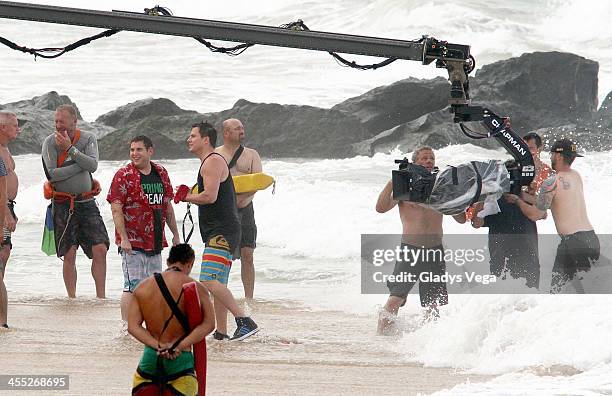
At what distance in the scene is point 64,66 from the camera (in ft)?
148

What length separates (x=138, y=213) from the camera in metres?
7.98

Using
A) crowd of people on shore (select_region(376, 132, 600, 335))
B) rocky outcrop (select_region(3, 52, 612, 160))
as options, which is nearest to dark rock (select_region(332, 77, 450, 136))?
rocky outcrop (select_region(3, 52, 612, 160))

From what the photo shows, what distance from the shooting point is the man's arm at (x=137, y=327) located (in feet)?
15.9

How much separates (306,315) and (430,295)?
1682mm

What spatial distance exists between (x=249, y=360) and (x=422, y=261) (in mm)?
1682

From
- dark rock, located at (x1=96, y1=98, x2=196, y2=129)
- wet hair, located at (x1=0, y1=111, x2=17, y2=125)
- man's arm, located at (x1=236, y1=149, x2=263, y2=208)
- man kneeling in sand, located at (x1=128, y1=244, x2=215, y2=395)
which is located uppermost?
dark rock, located at (x1=96, y1=98, x2=196, y2=129)

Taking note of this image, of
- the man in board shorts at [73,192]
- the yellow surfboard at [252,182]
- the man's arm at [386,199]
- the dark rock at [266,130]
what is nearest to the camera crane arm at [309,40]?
the man's arm at [386,199]

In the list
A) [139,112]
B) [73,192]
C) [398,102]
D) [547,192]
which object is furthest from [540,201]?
[398,102]

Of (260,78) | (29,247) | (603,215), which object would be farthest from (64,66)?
(603,215)

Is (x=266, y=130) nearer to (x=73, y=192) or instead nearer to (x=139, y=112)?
(x=139, y=112)

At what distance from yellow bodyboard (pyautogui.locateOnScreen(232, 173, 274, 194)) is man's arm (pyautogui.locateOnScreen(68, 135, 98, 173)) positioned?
1197 millimetres

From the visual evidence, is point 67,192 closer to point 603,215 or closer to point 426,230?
point 426,230

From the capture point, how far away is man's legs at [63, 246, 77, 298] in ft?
31.4

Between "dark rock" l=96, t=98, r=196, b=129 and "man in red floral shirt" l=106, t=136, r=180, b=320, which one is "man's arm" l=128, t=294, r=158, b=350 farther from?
"dark rock" l=96, t=98, r=196, b=129
